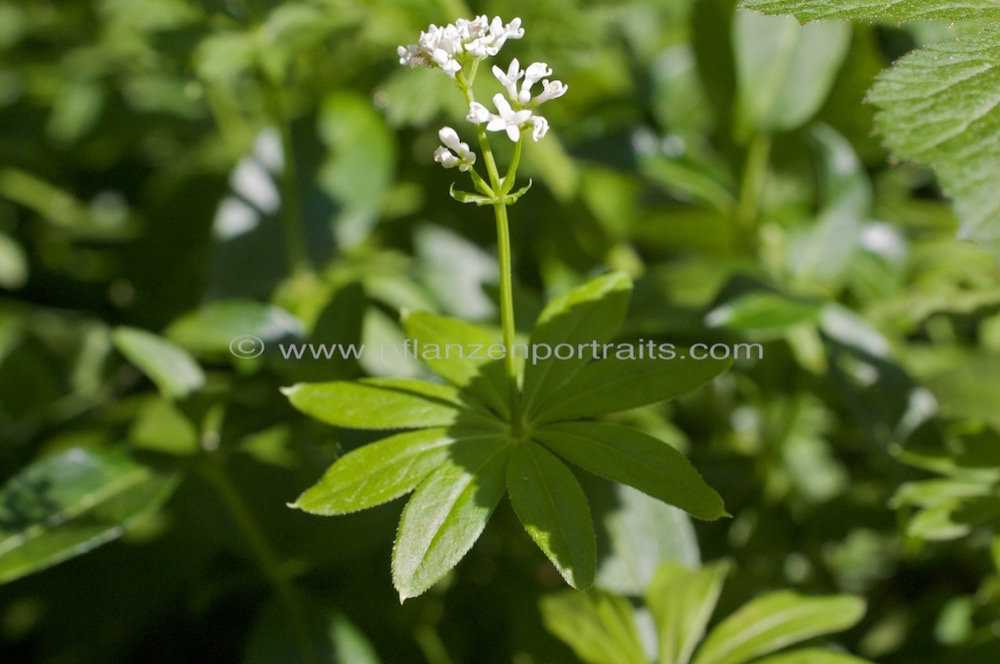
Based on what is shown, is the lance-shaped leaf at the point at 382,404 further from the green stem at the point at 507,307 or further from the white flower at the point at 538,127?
the white flower at the point at 538,127

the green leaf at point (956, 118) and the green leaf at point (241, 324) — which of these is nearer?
the green leaf at point (956, 118)

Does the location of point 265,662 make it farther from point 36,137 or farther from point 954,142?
point 36,137

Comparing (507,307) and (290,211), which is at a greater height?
(507,307)

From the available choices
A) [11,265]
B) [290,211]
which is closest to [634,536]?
[290,211]

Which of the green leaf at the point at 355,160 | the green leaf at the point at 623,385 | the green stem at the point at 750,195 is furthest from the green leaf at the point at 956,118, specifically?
the green leaf at the point at 355,160

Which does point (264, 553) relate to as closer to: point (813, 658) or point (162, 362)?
point (162, 362)

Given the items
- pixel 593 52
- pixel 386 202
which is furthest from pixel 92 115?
pixel 593 52
